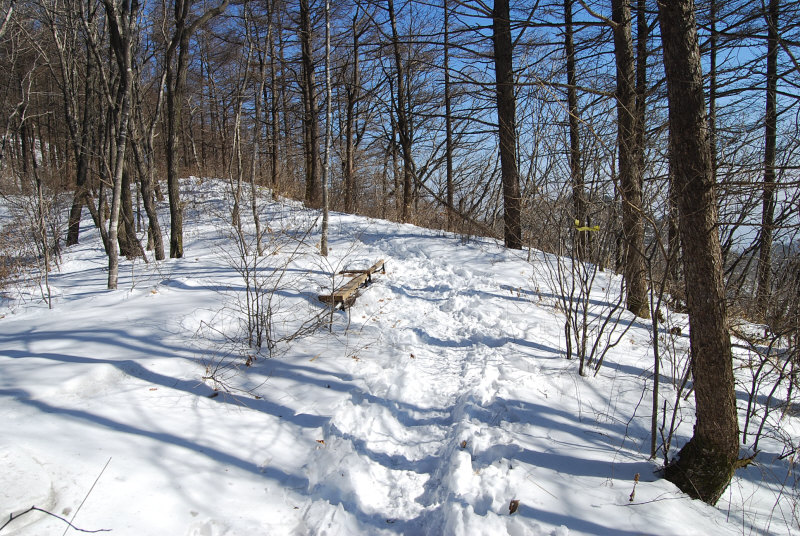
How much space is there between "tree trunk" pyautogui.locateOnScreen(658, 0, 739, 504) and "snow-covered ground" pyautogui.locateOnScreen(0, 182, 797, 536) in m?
0.27

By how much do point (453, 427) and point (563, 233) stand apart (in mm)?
2273

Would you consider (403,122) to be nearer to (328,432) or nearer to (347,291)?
(347,291)

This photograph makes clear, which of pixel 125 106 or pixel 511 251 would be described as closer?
pixel 125 106

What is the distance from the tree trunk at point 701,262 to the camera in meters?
2.31

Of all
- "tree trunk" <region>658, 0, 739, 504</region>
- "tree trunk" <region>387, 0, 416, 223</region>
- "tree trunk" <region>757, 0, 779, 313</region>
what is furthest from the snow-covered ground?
"tree trunk" <region>387, 0, 416, 223</region>

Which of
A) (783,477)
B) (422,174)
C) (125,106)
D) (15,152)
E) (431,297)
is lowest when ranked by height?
(783,477)

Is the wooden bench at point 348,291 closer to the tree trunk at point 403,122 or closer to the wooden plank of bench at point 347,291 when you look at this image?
the wooden plank of bench at point 347,291

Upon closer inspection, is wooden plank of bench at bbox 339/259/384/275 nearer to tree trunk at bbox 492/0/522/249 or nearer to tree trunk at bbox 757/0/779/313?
tree trunk at bbox 492/0/522/249

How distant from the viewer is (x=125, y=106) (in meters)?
6.02

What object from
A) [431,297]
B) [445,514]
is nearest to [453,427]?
[445,514]

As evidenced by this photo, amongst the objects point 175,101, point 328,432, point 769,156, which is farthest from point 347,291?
point 769,156

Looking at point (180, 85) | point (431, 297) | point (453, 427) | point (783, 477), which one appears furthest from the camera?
point (180, 85)

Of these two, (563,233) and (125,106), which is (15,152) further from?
(563,233)

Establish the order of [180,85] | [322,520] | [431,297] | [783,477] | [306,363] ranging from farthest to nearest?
[180,85]
[431,297]
[306,363]
[783,477]
[322,520]
